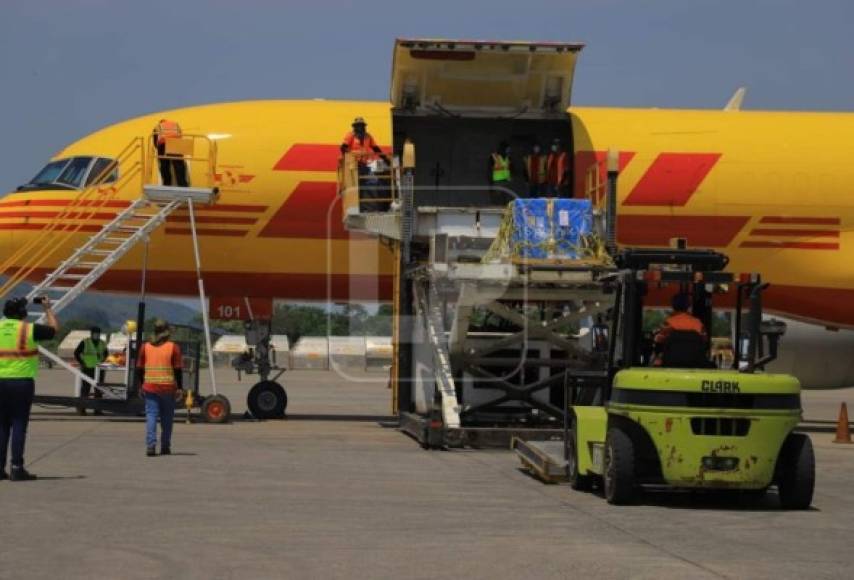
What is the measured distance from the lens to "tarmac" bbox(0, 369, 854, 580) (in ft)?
31.8

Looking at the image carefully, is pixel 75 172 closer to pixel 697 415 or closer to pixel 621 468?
pixel 621 468

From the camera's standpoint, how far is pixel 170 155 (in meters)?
25.8

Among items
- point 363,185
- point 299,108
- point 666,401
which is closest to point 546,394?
point 363,185

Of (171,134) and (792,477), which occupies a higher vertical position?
(171,134)

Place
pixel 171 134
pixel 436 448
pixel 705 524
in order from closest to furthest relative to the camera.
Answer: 1. pixel 705 524
2. pixel 436 448
3. pixel 171 134

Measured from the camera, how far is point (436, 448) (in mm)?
20219

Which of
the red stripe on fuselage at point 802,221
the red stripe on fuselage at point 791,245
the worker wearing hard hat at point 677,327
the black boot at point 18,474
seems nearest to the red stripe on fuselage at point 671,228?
the red stripe on fuselage at point 791,245

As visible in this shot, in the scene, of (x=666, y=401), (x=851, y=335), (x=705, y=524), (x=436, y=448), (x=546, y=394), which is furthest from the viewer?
(x=851, y=335)

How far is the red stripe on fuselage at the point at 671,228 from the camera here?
26.1 metres

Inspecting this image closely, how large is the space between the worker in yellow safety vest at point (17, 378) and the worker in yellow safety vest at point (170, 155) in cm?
1064

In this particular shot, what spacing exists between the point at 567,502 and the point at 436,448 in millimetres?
6651

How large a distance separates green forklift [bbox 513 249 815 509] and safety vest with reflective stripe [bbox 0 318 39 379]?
5.78 meters

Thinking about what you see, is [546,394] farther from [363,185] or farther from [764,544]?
[764,544]

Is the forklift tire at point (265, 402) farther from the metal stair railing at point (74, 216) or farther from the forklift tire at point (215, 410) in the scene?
the metal stair railing at point (74, 216)
